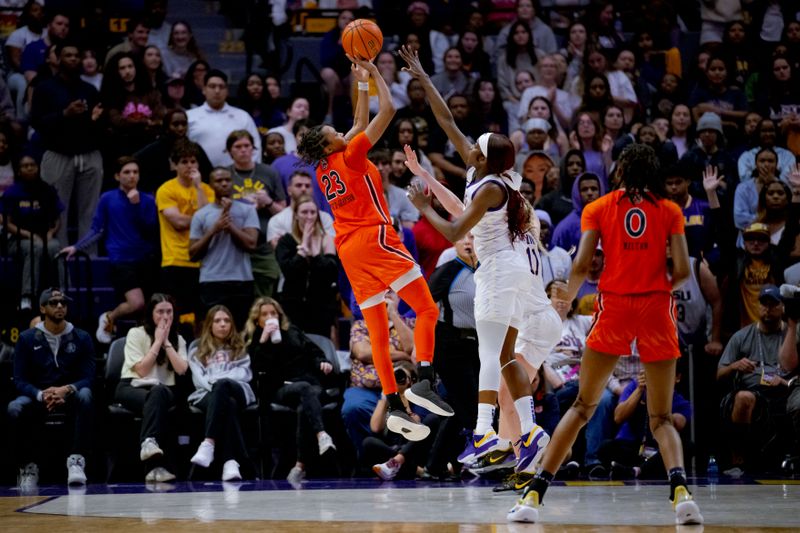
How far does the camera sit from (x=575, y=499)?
762 cm

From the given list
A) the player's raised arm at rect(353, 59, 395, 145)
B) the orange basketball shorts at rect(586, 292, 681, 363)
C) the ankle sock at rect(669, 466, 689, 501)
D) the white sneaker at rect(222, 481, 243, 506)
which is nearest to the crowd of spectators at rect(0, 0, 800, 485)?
the white sneaker at rect(222, 481, 243, 506)

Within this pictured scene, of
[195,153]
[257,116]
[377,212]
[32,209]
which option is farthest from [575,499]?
[257,116]

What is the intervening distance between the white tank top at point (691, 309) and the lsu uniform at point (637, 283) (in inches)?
180

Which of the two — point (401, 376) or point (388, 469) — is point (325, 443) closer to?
point (388, 469)

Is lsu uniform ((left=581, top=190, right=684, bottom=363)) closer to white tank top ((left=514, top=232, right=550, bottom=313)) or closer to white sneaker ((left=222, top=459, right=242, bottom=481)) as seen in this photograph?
white tank top ((left=514, top=232, right=550, bottom=313))

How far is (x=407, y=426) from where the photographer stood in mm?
7652

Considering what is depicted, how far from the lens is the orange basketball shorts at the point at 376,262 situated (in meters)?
7.86

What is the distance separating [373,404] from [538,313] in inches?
91.7

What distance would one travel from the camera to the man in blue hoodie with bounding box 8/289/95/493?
32.8 ft

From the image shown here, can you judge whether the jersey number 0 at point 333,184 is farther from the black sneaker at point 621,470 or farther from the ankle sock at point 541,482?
the black sneaker at point 621,470

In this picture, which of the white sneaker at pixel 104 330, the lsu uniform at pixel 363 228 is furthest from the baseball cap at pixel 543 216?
the white sneaker at pixel 104 330

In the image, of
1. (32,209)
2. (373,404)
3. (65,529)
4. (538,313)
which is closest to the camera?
(65,529)

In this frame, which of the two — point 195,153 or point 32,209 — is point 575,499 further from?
point 32,209

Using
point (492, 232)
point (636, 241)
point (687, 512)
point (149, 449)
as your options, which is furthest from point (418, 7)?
point (687, 512)
